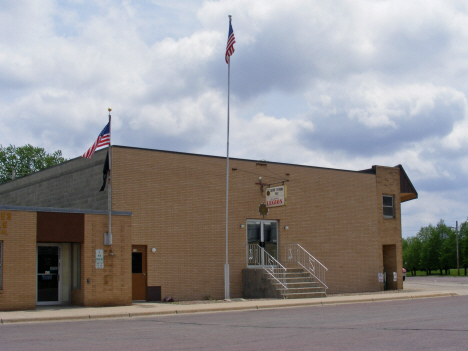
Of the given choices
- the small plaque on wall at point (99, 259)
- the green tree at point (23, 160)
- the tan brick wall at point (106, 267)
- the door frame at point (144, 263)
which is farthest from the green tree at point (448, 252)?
the small plaque on wall at point (99, 259)

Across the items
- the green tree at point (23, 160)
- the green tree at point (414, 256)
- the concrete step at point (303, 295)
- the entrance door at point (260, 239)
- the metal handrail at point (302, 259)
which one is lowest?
the green tree at point (414, 256)

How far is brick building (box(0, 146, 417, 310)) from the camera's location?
61.8ft

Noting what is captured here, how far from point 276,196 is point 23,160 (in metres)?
40.3

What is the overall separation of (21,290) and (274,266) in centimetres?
1129

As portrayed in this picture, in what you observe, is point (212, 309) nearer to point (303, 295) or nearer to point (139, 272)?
point (139, 272)

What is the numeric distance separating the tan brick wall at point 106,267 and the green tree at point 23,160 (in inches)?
1536

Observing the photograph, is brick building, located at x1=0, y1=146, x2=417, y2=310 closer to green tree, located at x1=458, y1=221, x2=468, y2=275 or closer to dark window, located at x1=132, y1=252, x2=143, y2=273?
dark window, located at x1=132, y1=252, x2=143, y2=273

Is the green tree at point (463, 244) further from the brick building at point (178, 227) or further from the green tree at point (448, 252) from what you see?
the brick building at point (178, 227)

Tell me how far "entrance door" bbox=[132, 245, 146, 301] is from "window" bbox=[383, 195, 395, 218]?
14371 mm

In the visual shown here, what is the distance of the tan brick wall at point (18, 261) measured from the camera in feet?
56.9

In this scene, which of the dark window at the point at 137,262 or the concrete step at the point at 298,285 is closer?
the dark window at the point at 137,262

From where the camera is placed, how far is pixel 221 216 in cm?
2369

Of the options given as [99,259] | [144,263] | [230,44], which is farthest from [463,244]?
[99,259]

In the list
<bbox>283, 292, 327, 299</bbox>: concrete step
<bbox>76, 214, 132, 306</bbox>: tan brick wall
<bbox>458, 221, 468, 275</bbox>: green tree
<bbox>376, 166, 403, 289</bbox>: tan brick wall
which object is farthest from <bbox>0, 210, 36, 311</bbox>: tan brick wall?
<bbox>458, 221, 468, 275</bbox>: green tree
